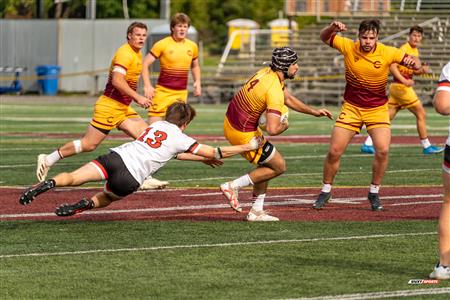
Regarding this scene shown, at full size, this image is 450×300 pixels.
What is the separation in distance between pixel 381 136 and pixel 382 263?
4.24m

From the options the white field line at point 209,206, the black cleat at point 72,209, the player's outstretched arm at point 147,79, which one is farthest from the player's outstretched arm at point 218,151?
the player's outstretched arm at point 147,79

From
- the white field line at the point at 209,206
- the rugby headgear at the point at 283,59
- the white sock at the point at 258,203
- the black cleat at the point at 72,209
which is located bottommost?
the white field line at the point at 209,206

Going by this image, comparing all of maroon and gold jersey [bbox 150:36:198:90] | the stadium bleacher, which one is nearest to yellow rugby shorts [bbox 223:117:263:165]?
maroon and gold jersey [bbox 150:36:198:90]

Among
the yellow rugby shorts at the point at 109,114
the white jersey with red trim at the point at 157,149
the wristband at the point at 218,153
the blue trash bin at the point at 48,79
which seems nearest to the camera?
the white jersey with red trim at the point at 157,149

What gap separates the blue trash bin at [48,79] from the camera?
50.4 m

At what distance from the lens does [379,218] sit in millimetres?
13492

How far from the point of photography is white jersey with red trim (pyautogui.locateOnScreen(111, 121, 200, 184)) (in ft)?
39.3

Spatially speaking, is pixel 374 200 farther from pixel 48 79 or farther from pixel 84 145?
pixel 48 79

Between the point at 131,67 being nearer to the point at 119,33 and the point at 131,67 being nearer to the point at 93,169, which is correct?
the point at 93,169

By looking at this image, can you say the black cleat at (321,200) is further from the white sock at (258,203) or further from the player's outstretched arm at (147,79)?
the player's outstretched arm at (147,79)

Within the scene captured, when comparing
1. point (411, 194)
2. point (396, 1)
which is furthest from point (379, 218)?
point (396, 1)

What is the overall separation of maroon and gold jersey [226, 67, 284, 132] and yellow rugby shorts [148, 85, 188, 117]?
4226mm

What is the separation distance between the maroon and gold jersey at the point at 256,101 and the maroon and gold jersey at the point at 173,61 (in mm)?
4498

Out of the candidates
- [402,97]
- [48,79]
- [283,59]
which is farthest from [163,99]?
[48,79]
